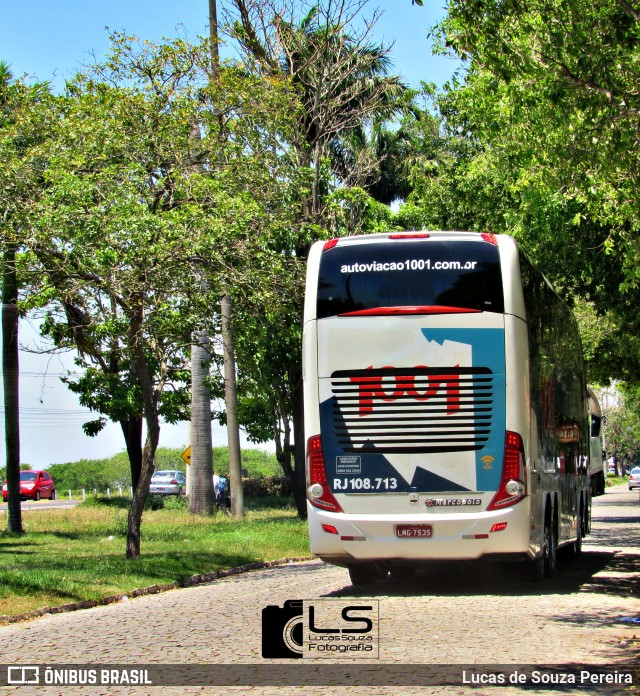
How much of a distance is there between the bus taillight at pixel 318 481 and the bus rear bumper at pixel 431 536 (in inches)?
5.5

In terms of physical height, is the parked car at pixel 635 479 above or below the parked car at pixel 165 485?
below

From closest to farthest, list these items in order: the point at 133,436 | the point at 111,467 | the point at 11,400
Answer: the point at 11,400 → the point at 133,436 → the point at 111,467

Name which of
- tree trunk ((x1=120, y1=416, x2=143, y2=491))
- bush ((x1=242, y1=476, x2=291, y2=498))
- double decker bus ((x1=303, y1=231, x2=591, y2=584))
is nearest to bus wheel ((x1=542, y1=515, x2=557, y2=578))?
double decker bus ((x1=303, y1=231, x2=591, y2=584))

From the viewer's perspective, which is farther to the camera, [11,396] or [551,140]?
[11,396]

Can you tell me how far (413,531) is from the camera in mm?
12703

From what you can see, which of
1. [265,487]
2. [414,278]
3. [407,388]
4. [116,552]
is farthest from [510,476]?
[265,487]

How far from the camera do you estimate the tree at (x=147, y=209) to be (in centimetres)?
1686

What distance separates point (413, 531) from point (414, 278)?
305cm

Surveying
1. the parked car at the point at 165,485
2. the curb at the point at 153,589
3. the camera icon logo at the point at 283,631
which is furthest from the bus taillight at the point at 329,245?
the parked car at the point at 165,485

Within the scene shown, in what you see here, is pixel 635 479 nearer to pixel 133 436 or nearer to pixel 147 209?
pixel 133 436

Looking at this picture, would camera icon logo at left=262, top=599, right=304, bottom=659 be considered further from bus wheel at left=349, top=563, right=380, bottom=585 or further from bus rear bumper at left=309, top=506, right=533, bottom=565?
bus wheel at left=349, top=563, right=380, bottom=585

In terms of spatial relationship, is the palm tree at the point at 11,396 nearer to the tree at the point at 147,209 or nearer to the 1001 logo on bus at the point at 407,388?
the tree at the point at 147,209

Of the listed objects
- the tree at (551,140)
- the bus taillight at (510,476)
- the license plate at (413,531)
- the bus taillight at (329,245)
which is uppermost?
the tree at (551,140)

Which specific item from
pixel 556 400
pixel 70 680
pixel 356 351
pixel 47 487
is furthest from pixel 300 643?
pixel 47 487
